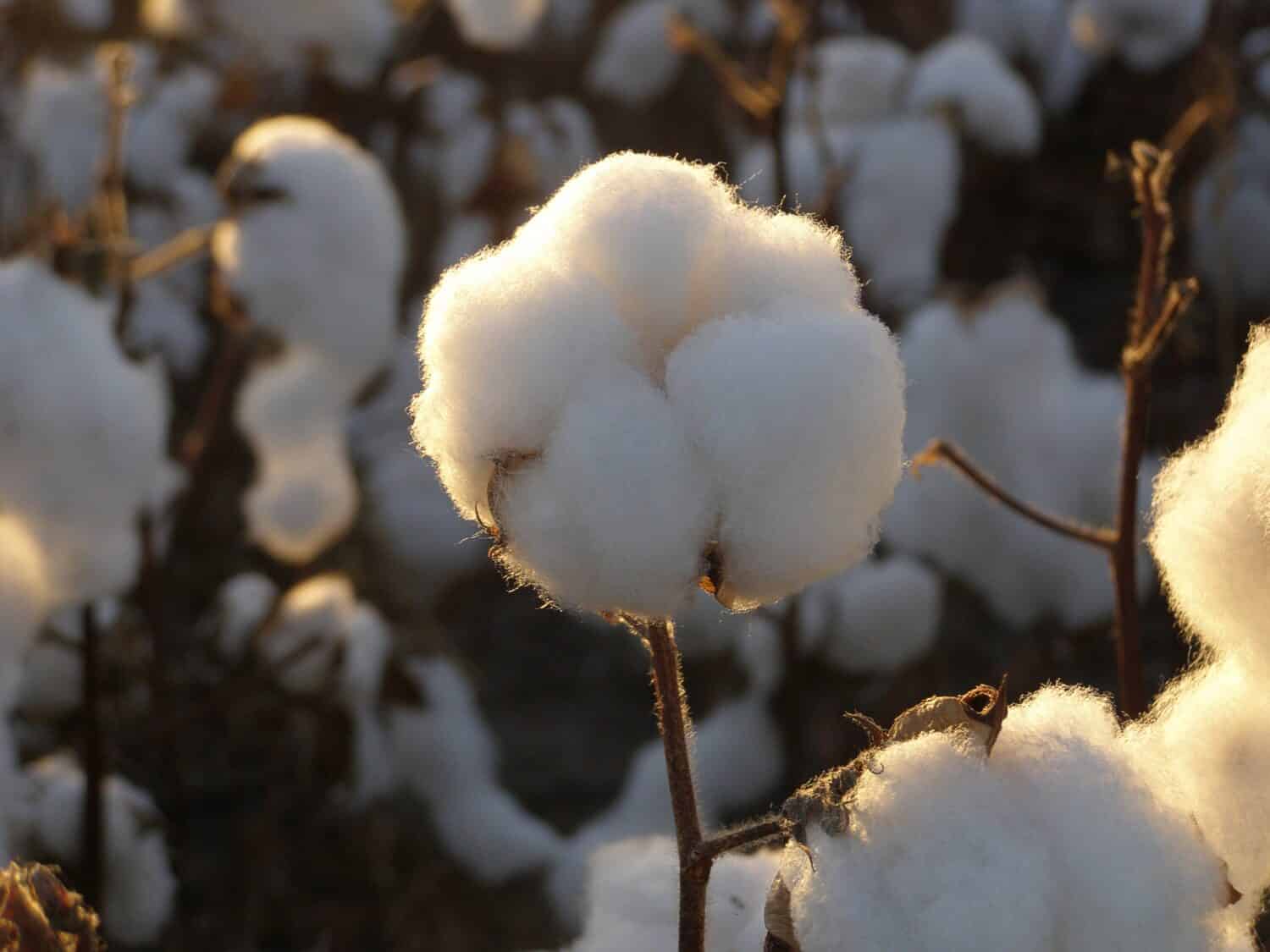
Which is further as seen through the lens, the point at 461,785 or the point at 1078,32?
the point at 1078,32

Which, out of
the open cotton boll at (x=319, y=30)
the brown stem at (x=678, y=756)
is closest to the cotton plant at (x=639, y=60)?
the open cotton boll at (x=319, y=30)

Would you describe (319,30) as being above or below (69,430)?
below

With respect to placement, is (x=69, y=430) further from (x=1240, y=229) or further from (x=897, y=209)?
(x=1240, y=229)

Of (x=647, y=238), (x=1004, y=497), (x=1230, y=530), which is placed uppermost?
(x=647, y=238)

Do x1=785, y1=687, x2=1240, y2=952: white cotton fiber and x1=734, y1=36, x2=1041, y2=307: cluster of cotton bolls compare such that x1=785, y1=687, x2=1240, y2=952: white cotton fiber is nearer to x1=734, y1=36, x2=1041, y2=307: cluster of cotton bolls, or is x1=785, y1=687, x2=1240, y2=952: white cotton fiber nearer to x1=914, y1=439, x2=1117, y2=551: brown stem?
x1=914, y1=439, x2=1117, y2=551: brown stem

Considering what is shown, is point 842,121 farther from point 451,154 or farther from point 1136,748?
point 1136,748

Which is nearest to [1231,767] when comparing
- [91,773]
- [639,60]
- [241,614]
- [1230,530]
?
[1230,530]

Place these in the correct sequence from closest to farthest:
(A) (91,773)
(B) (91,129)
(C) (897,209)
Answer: (A) (91,773)
(C) (897,209)
(B) (91,129)
